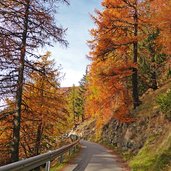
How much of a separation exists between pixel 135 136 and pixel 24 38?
11.7 meters

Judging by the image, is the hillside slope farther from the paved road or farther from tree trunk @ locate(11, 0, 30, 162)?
tree trunk @ locate(11, 0, 30, 162)

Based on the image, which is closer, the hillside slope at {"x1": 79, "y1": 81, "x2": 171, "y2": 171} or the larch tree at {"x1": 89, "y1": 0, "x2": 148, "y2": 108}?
the hillside slope at {"x1": 79, "y1": 81, "x2": 171, "y2": 171}

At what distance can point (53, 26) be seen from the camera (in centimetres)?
1388

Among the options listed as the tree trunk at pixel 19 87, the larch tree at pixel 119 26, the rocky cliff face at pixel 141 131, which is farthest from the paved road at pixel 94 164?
the larch tree at pixel 119 26

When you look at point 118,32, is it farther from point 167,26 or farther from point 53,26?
point 53,26

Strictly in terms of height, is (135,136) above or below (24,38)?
below

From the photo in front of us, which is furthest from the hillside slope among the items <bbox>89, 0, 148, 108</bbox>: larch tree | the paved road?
<bbox>89, 0, 148, 108</bbox>: larch tree

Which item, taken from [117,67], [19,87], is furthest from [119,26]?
[19,87]

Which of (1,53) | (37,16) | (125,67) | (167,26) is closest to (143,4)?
(125,67)

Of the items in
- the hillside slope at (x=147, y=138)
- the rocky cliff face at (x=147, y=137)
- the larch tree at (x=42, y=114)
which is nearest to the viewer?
the hillside slope at (x=147, y=138)

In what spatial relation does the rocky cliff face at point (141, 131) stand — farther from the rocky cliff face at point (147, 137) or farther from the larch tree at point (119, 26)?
the larch tree at point (119, 26)

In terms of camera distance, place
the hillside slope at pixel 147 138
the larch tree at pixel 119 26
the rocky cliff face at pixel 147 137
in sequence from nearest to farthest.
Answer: the hillside slope at pixel 147 138 < the rocky cliff face at pixel 147 137 < the larch tree at pixel 119 26

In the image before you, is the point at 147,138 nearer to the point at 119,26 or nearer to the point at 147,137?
the point at 147,137

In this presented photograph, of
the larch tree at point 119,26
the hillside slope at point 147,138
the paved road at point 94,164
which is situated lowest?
the paved road at point 94,164
